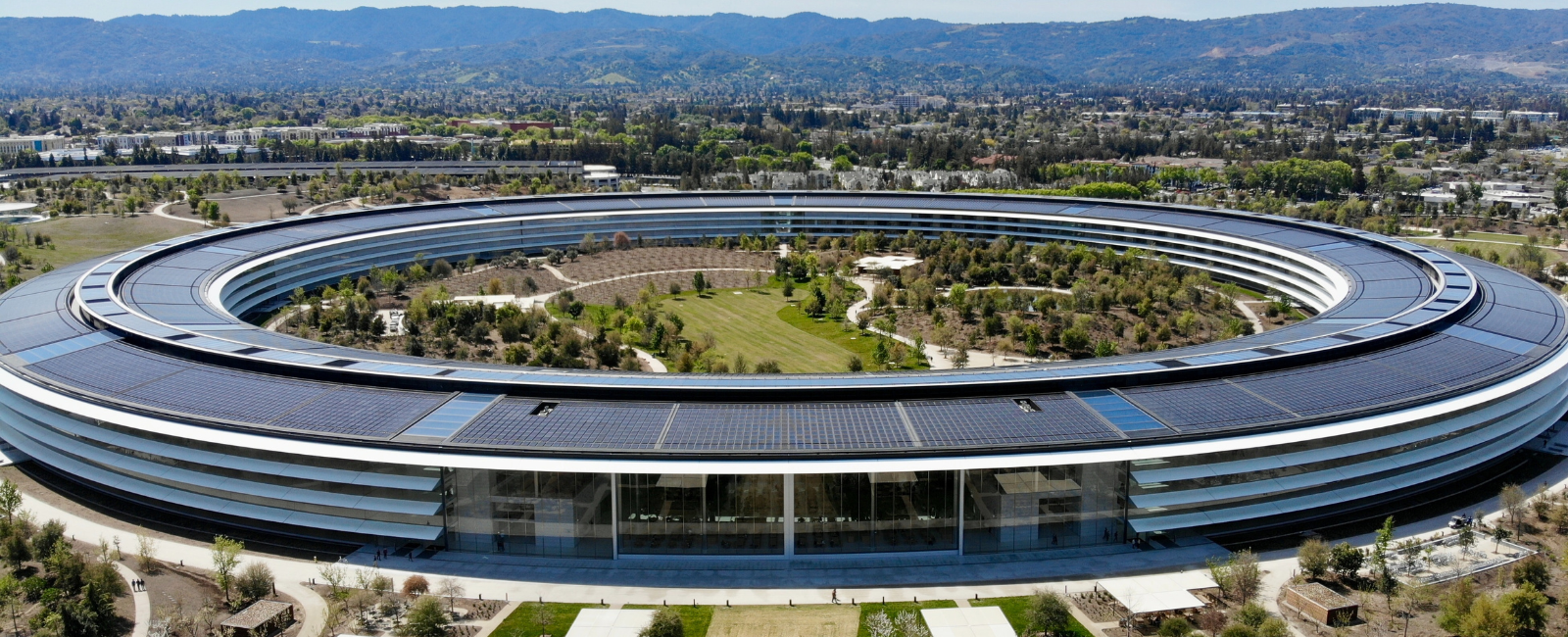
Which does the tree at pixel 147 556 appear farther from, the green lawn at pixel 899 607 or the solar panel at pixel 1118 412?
the solar panel at pixel 1118 412

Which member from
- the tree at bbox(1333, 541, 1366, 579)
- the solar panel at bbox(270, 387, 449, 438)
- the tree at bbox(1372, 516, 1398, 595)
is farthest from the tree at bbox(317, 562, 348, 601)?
the tree at bbox(1372, 516, 1398, 595)

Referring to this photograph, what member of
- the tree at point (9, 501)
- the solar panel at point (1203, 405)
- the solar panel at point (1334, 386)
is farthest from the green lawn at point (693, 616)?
the tree at point (9, 501)

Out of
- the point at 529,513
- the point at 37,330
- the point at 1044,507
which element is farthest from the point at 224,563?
the point at 1044,507

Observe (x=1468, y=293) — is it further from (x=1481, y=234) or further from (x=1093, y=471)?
(x=1481, y=234)

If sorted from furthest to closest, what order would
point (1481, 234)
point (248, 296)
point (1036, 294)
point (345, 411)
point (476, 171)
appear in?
point (476, 171)
point (1481, 234)
point (1036, 294)
point (248, 296)
point (345, 411)

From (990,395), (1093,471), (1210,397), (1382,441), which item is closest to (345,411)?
(990,395)
